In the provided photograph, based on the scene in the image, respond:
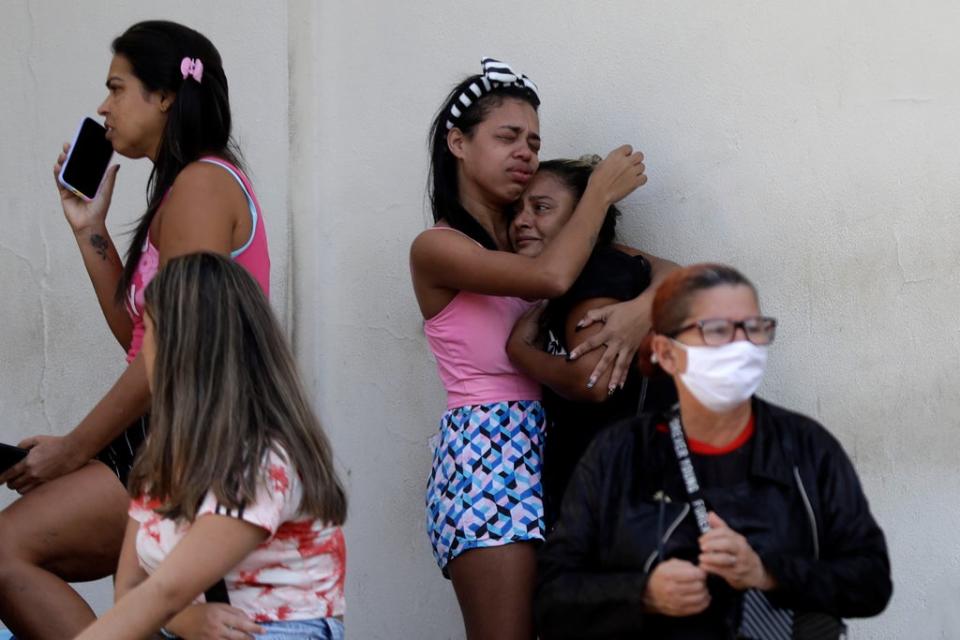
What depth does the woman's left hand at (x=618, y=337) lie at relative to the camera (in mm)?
3715

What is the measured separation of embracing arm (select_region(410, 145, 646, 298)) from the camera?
3764 millimetres

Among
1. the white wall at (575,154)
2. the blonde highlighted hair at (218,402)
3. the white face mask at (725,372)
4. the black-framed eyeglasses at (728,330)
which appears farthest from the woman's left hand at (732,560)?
the white wall at (575,154)

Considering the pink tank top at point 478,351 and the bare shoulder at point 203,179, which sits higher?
the bare shoulder at point 203,179

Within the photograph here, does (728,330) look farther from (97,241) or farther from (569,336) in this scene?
(97,241)

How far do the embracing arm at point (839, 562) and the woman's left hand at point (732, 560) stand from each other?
0.03 metres

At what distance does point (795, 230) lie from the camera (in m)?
4.05

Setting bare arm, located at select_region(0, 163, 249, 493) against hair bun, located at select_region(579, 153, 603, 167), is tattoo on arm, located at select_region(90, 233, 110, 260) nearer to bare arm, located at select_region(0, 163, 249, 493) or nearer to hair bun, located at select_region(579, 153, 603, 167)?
bare arm, located at select_region(0, 163, 249, 493)

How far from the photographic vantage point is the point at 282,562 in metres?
3.12

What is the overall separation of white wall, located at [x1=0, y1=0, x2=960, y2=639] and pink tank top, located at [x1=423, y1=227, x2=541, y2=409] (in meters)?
0.63

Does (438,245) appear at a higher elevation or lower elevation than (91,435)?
higher

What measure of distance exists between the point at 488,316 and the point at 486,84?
65cm

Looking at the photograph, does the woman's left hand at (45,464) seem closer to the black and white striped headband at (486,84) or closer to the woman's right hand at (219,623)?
the woman's right hand at (219,623)

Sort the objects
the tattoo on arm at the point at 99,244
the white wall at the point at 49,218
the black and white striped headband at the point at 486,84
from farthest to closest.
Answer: the white wall at the point at 49,218, the tattoo on arm at the point at 99,244, the black and white striped headband at the point at 486,84

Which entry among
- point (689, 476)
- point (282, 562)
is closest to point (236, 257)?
point (282, 562)
